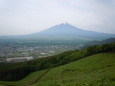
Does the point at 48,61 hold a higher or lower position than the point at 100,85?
lower

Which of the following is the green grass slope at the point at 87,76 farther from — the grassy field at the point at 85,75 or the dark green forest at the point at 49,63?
the dark green forest at the point at 49,63

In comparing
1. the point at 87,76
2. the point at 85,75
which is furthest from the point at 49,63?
the point at 87,76

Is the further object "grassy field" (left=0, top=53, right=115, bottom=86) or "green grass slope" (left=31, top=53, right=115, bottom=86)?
"grassy field" (left=0, top=53, right=115, bottom=86)

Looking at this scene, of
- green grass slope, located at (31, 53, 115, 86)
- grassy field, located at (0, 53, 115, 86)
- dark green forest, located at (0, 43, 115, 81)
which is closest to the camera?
green grass slope, located at (31, 53, 115, 86)

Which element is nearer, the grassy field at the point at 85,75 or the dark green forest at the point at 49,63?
the grassy field at the point at 85,75

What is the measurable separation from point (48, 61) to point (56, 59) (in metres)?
3.59

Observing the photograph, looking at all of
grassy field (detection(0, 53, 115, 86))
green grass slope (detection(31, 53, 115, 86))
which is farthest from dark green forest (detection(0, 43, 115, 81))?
green grass slope (detection(31, 53, 115, 86))

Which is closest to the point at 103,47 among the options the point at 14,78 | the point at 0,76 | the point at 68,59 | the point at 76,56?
the point at 76,56

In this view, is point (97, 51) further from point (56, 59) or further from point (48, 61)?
point (48, 61)

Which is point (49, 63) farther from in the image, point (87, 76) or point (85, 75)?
point (87, 76)

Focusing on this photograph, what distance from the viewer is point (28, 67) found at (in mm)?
50750

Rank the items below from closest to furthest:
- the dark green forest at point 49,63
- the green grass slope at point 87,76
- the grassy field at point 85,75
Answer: the green grass slope at point 87,76 < the grassy field at point 85,75 < the dark green forest at point 49,63

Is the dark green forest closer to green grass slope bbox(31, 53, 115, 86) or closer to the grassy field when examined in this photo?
the grassy field

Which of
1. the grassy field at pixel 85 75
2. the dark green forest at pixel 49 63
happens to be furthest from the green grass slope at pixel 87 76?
the dark green forest at pixel 49 63
